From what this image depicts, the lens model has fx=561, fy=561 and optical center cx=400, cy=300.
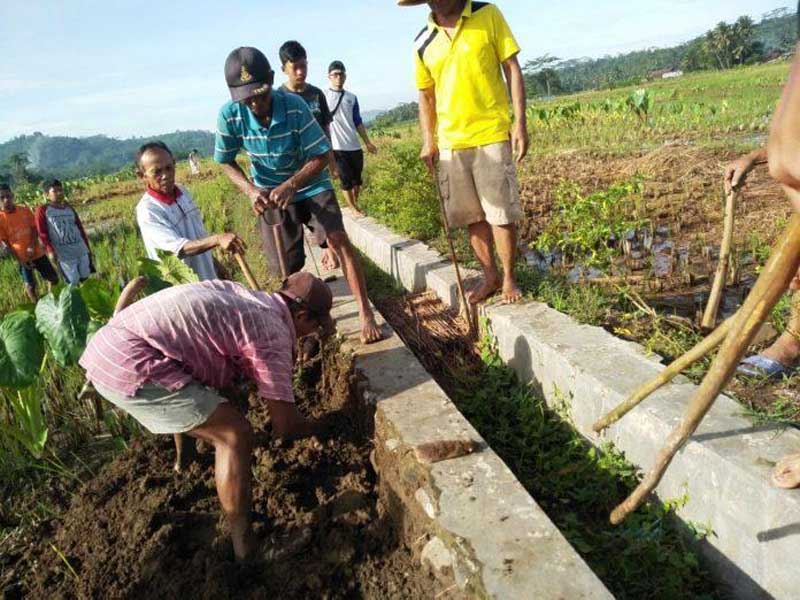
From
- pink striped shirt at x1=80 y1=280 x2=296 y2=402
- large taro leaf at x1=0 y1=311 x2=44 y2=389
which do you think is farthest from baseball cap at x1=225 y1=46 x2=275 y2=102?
large taro leaf at x1=0 y1=311 x2=44 y2=389

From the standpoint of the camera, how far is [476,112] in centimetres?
331

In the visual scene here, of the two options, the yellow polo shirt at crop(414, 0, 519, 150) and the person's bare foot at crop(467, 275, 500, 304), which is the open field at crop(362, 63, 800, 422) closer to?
the person's bare foot at crop(467, 275, 500, 304)

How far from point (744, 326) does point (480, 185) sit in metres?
2.29

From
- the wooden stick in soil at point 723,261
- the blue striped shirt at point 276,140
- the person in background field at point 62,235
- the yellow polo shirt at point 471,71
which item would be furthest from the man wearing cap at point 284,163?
the person in background field at point 62,235

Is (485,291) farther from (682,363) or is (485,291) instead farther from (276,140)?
(682,363)

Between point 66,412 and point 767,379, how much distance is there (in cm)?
380

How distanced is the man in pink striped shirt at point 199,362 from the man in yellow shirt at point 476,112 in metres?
1.64

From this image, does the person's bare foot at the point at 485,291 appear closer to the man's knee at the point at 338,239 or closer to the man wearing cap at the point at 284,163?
the man wearing cap at the point at 284,163

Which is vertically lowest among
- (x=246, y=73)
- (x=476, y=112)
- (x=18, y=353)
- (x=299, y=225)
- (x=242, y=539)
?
(x=242, y=539)

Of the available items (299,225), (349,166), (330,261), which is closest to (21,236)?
(349,166)

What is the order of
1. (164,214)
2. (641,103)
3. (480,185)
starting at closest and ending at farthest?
(164,214), (480,185), (641,103)

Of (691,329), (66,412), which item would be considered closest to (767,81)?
(691,329)

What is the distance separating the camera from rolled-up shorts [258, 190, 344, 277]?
3658mm

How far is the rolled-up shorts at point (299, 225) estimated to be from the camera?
366 cm
